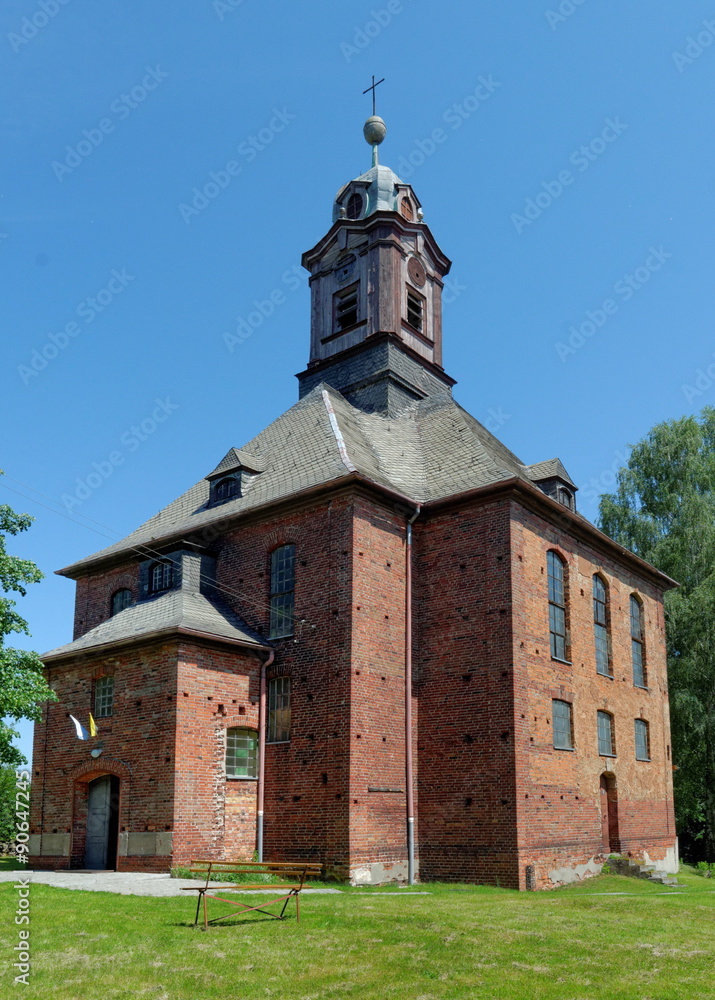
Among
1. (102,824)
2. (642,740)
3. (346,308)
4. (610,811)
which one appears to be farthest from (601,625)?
(102,824)

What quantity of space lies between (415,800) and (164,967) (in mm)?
9907

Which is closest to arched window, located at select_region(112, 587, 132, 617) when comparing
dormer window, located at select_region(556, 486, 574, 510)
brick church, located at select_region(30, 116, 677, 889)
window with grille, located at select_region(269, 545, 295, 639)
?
brick church, located at select_region(30, 116, 677, 889)

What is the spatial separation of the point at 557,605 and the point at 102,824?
10912 millimetres

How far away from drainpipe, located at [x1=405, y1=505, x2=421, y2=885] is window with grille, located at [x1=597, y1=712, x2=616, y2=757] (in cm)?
550

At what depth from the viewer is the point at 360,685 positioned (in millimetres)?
17750

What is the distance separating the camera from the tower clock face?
90.2 ft

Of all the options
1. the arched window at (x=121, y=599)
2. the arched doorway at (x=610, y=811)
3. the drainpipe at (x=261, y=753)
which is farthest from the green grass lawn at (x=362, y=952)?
the arched window at (x=121, y=599)

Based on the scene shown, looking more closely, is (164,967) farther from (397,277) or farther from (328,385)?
(397,277)

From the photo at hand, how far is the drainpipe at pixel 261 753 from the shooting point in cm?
1800

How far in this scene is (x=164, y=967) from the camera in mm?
8992

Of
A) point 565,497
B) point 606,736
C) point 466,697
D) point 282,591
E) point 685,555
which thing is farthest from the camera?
point 685,555

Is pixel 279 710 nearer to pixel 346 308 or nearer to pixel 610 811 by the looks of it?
pixel 610 811

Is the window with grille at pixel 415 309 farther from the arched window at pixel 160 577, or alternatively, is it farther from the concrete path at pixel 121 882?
the concrete path at pixel 121 882

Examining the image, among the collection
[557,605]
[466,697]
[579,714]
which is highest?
[557,605]
